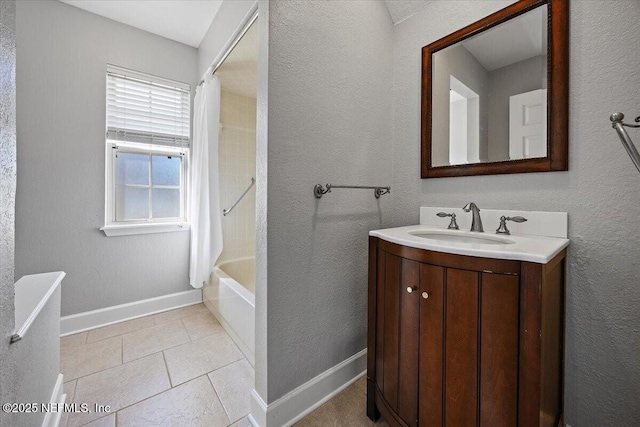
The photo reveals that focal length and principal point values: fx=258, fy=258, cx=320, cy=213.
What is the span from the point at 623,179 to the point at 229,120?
2.83 m

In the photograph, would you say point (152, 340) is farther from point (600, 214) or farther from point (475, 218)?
point (600, 214)

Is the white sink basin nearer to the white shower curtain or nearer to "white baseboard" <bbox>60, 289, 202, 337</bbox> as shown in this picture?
the white shower curtain

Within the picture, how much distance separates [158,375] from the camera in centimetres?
149

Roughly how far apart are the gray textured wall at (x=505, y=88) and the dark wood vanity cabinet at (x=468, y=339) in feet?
1.87

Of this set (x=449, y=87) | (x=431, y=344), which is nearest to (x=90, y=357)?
(x=431, y=344)

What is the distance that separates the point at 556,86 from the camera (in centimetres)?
108

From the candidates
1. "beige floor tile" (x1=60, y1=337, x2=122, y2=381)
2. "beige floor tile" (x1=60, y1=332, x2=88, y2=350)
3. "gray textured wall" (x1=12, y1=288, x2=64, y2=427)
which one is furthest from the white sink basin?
"beige floor tile" (x1=60, y1=332, x2=88, y2=350)

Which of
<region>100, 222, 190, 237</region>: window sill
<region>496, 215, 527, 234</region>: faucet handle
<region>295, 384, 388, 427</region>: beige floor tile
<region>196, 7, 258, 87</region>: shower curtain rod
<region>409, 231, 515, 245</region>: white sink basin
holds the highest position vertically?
<region>196, 7, 258, 87</region>: shower curtain rod

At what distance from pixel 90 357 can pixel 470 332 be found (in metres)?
2.19

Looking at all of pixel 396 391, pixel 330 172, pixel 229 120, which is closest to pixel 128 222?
pixel 229 120

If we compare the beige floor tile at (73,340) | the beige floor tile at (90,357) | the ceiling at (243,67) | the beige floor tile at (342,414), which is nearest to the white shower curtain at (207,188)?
the ceiling at (243,67)

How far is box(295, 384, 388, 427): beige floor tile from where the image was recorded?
1.18 meters

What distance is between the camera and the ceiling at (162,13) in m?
1.93

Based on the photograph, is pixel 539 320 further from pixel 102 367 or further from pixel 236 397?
pixel 102 367
